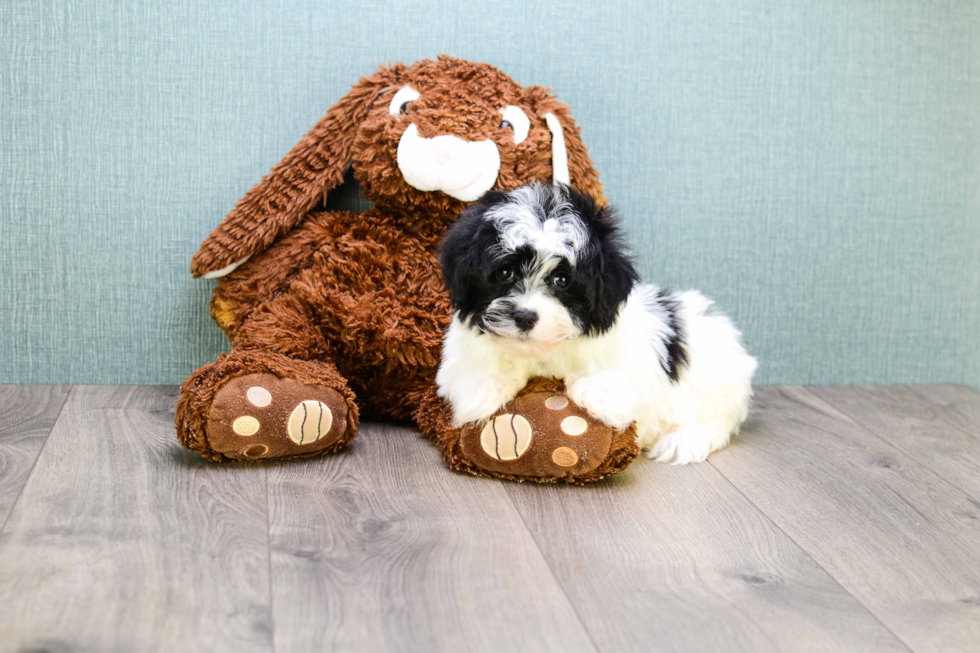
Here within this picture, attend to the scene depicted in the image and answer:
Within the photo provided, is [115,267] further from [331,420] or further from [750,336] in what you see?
[750,336]

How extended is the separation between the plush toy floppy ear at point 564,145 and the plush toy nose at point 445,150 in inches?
8.3

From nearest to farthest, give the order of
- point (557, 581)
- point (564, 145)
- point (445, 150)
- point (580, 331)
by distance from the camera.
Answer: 1. point (557, 581)
2. point (580, 331)
3. point (445, 150)
4. point (564, 145)

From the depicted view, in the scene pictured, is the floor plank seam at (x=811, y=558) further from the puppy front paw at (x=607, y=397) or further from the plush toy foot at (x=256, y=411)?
the plush toy foot at (x=256, y=411)

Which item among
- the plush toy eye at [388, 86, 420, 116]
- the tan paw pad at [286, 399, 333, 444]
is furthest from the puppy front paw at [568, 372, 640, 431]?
the plush toy eye at [388, 86, 420, 116]

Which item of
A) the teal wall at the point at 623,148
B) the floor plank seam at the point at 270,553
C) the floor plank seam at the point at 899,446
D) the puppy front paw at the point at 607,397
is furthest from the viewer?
the teal wall at the point at 623,148

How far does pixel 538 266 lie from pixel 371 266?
48 centimetres

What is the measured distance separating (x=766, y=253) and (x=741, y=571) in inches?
40.8

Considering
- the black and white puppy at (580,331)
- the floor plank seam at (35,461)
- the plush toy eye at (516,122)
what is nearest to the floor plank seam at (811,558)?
the black and white puppy at (580,331)

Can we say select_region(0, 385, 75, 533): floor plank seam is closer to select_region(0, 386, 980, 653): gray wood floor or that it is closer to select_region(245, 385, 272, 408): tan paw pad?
select_region(0, 386, 980, 653): gray wood floor

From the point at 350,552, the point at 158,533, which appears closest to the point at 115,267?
the point at 158,533

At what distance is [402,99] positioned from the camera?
1.66 metres

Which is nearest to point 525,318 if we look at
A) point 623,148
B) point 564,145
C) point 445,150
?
point 445,150

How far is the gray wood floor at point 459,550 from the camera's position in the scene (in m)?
0.99

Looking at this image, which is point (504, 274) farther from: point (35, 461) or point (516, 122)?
point (35, 461)
